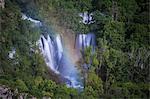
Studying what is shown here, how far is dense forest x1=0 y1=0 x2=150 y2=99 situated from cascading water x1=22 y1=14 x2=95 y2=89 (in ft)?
0.19

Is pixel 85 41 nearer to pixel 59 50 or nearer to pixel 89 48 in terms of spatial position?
pixel 89 48

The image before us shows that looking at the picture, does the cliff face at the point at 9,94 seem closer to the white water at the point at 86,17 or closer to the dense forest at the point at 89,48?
the dense forest at the point at 89,48

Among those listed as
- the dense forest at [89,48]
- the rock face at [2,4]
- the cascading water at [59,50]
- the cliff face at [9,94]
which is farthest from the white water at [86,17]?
the cliff face at [9,94]

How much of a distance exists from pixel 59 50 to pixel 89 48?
0.34m

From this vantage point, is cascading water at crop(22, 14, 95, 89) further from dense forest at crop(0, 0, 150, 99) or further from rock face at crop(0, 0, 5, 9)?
rock face at crop(0, 0, 5, 9)

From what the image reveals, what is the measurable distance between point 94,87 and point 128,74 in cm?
41

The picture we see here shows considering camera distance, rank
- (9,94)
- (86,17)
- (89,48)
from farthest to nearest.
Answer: (86,17) < (89,48) < (9,94)

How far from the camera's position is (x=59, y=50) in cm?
562

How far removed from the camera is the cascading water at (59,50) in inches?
217

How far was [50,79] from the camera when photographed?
546 cm

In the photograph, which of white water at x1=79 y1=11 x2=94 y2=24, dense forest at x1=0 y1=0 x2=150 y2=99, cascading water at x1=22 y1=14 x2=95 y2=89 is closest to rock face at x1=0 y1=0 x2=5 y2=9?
dense forest at x1=0 y1=0 x2=150 y2=99

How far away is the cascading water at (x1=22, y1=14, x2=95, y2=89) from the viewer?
5.52 metres

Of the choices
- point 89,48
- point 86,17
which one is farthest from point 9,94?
point 86,17

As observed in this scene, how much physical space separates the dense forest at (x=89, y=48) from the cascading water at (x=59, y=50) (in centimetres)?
6
